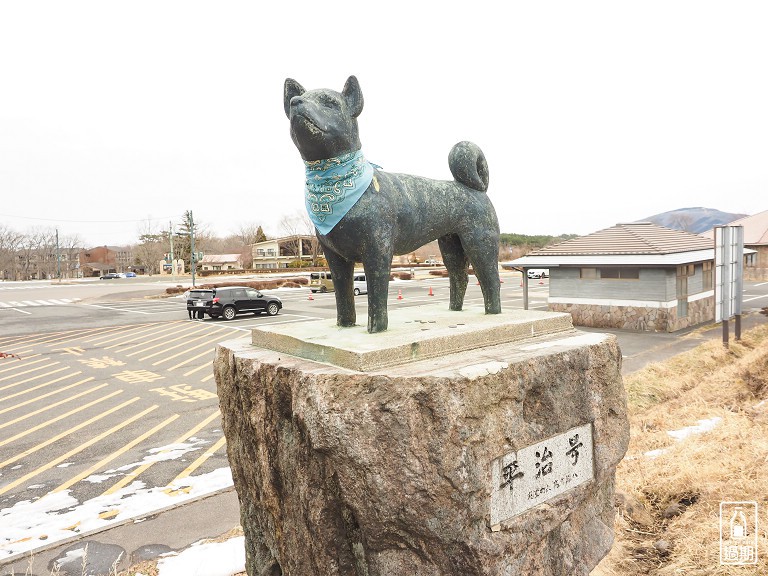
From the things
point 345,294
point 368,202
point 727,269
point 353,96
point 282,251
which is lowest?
point 727,269

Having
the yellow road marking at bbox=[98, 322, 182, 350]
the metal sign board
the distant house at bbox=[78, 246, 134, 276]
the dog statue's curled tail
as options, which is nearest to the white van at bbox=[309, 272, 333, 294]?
the yellow road marking at bbox=[98, 322, 182, 350]

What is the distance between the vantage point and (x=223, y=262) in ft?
212

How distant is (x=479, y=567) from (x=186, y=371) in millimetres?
8336

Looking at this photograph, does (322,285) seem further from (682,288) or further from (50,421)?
(50,421)

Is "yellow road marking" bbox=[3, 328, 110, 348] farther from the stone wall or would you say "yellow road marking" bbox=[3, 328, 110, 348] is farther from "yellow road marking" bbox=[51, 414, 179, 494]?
the stone wall

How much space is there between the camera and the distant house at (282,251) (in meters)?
59.6

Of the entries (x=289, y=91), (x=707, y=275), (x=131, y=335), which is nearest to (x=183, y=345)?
(x=131, y=335)

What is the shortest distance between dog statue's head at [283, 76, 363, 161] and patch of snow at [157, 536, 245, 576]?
2.85 metres

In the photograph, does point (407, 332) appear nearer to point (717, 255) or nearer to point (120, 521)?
point (120, 521)

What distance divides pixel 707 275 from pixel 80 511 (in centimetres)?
1581

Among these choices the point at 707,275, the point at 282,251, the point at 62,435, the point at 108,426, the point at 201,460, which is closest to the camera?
the point at 201,460

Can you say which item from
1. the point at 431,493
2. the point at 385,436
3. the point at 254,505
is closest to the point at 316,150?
the point at 385,436

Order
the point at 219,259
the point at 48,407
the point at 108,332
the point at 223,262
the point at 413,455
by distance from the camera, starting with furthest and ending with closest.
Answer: the point at 219,259 → the point at 223,262 → the point at 108,332 → the point at 48,407 → the point at 413,455
